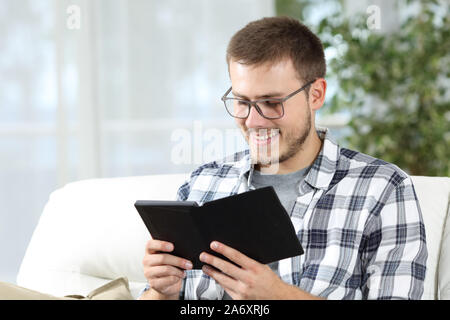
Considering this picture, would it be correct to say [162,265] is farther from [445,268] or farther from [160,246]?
[445,268]

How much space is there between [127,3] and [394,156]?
1639mm

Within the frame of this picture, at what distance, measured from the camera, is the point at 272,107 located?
1381 millimetres

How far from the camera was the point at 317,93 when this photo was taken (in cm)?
147

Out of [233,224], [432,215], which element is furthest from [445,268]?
[233,224]

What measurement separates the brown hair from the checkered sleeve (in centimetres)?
36

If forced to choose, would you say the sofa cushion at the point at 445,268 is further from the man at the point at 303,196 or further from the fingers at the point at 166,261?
the fingers at the point at 166,261

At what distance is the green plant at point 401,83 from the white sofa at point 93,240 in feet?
4.70

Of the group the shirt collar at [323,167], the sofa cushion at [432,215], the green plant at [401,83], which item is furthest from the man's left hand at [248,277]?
the green plant at [401,83]

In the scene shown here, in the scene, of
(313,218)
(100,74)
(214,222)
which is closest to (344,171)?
(313,218)

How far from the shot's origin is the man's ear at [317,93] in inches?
57.1

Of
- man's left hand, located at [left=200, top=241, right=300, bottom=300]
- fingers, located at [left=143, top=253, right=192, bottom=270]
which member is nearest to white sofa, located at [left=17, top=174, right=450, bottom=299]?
fingers, located at [left=143, top=253, right=192, bottom=270]

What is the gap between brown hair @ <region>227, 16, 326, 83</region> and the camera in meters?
→ 1.37

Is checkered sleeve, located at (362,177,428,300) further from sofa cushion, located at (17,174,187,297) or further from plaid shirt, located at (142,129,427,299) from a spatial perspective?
sofa cushion, located at (17,174,187,297)

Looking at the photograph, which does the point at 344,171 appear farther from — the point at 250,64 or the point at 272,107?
the point at 250,64
